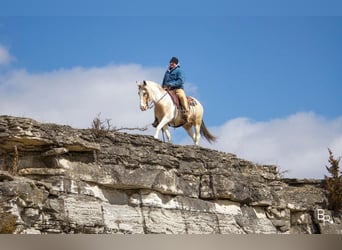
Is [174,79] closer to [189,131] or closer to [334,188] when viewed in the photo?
[189,131]

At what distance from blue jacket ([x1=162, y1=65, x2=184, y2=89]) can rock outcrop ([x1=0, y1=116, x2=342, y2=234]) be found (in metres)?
2.23

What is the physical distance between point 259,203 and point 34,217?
742 centimetres

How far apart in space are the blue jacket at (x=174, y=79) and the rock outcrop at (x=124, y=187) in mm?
2233

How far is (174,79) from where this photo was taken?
15.2m

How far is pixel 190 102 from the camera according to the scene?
15516 mm

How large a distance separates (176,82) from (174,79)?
152 mm

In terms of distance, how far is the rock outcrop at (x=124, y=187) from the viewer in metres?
9.70

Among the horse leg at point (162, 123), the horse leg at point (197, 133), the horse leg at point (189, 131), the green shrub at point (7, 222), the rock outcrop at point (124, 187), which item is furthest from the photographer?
the horse leg at point (189, 131)

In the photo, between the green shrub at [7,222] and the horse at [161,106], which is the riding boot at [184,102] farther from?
the green shrub at [7,222]

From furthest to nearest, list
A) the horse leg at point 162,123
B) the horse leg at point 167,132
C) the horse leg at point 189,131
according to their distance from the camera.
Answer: the horse leg at point 189,131
the horse leg at point 167,132
the horse leg at point 162,123

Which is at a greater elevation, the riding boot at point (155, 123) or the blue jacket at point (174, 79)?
the blue jacket at point (174, 79)

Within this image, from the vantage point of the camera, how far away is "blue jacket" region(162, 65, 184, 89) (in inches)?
592

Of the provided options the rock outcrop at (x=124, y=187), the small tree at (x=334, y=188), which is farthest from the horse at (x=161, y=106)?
the small tree at (x=334, y=188)

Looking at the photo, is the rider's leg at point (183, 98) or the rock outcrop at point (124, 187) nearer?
the rock outcrop at point (124, 187)
